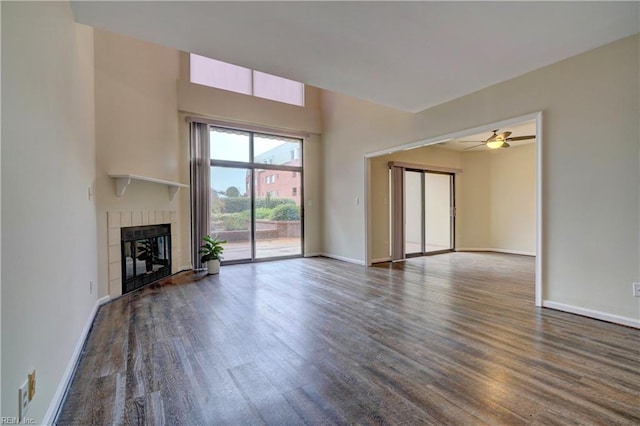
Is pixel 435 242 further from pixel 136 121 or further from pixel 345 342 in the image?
pixel 136 121

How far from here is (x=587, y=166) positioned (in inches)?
119

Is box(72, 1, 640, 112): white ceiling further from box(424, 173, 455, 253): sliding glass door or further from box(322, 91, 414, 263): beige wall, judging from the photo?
box(424, 173, 455, 253): sliding glass door

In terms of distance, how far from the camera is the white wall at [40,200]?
122 centimetres

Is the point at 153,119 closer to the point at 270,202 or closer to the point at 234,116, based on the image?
the point at 234,116

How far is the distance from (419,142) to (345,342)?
3447mm

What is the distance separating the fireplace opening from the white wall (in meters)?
1.62

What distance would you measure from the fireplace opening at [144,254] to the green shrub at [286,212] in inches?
87.8

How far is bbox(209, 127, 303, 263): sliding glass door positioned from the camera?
602cm

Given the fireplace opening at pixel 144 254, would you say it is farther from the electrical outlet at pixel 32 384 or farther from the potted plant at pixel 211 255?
the electrical outlet at pixel 32 384

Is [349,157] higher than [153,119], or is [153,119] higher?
[153,119]

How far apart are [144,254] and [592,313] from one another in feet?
18.7

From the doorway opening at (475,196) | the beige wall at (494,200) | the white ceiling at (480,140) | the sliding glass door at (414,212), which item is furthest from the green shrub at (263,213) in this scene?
the beige wall at (494,200)

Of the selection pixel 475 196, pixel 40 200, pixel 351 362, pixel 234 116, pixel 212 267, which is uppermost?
pixel 234 116

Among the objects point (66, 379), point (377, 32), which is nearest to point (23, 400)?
point (66, 379)
